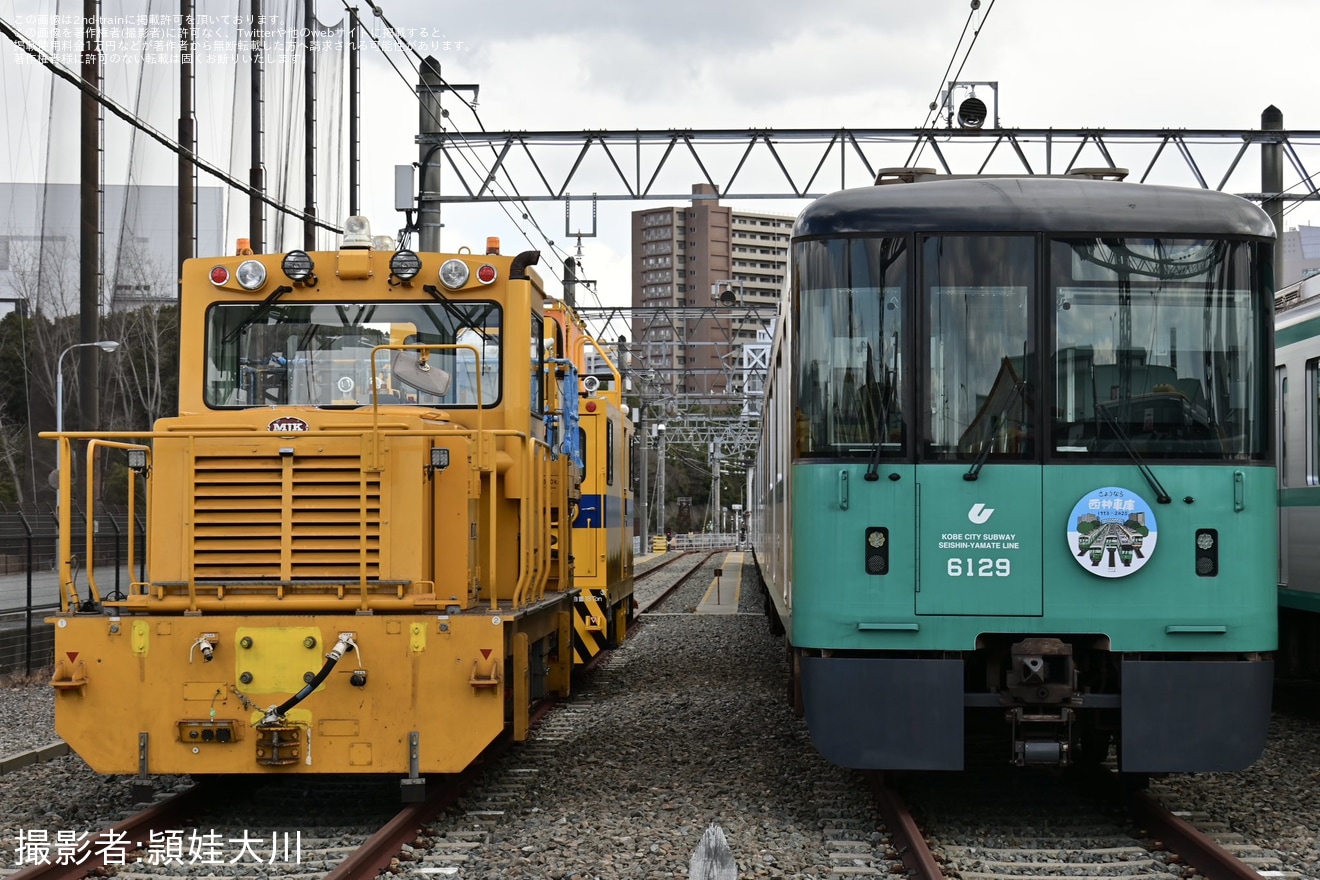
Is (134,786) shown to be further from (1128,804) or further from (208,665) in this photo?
(1128,804)

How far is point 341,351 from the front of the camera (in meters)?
8.47

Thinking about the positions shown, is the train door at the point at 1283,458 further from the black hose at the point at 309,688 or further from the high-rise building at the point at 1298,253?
the high-rise building at the point at 1298,253

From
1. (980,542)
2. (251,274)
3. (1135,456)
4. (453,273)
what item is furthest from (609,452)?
(1135,456)

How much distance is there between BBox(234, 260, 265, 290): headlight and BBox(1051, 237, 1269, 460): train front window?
183 inches

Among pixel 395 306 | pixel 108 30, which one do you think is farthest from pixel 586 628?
pixel 108 30

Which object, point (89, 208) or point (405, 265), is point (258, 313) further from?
point (89, 208)

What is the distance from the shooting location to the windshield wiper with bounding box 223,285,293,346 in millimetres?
8531

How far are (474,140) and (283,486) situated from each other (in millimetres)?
13299

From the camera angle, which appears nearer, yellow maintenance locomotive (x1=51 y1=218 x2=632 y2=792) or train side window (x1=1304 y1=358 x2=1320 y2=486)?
yellow maintenance locomotive (x1=51 y1=218 x2=632 y2=792)

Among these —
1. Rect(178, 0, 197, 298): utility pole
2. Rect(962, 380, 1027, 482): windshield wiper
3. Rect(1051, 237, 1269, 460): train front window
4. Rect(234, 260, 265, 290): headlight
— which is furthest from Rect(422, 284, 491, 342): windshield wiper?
Rect(178, 0, 197, 298): utility pole

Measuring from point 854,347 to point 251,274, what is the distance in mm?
3800

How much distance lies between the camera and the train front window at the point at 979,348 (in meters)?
6.97

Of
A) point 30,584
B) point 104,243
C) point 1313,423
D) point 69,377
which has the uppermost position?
point 104,243

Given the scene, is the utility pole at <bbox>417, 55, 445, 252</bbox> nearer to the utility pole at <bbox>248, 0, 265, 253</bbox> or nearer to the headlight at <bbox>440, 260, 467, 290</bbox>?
the utility pole at <bbox>248, 0, 265, 253</bbox>
